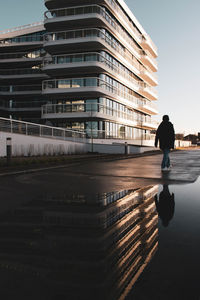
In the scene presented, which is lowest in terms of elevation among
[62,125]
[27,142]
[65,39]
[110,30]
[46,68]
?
[27,142]

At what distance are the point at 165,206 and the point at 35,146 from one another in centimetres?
1812

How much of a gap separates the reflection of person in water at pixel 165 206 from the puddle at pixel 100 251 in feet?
0.06

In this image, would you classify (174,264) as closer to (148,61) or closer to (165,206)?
(165,206)

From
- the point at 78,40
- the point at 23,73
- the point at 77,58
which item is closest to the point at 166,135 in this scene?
the point at 78,40

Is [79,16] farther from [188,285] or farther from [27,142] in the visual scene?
[188,285]

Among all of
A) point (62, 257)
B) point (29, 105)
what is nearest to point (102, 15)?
point (29, 105)

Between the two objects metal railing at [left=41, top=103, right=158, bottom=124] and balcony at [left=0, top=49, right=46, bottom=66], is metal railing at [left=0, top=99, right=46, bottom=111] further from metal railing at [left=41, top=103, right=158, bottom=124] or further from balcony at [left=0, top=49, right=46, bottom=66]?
metal railing at [left=41, top=103, right=158, bottom=124]

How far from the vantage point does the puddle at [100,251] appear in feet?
7.15

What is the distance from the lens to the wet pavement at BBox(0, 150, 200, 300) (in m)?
2.19

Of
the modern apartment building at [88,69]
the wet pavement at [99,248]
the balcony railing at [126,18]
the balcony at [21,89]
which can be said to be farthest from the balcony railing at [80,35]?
the wet pavement at [99,248]

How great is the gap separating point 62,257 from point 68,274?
39 cm

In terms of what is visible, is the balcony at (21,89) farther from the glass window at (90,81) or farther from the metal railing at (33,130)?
the metal railing at (33,130)

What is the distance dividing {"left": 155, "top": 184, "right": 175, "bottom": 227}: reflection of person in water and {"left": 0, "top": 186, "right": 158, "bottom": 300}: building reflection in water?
5.3 inches

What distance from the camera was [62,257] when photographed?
2795mm
